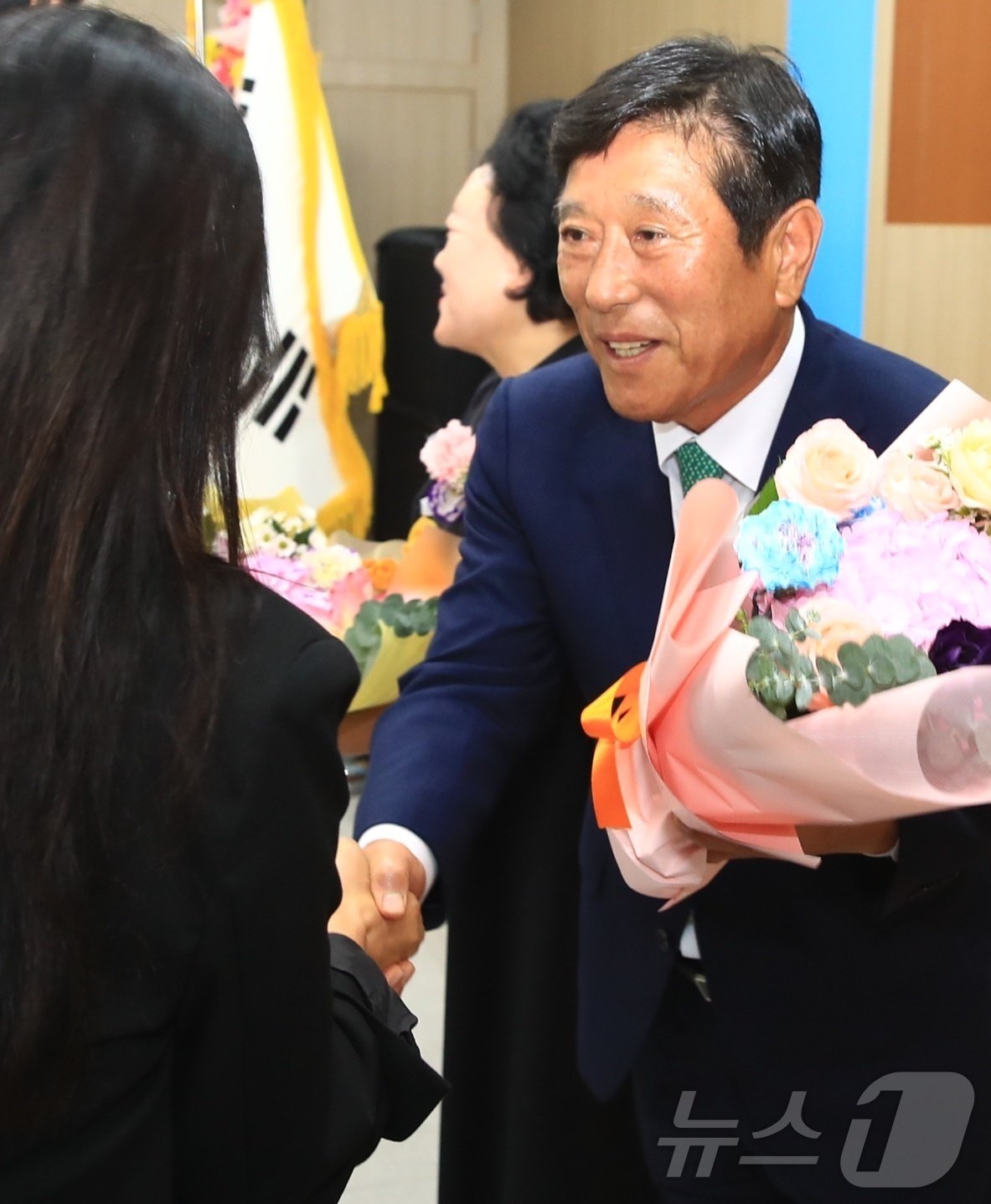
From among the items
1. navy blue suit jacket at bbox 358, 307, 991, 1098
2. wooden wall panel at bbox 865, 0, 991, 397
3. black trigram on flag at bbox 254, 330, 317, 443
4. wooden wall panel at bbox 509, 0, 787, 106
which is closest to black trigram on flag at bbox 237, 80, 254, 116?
black trigram on flag at bbox 254, 330, 317, 443

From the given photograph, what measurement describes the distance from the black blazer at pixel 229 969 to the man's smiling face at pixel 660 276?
→ 654mm

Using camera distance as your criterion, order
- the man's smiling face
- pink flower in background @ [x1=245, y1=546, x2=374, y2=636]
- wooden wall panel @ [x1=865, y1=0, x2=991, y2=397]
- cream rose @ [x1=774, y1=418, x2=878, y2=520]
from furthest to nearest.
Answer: wooden wall panel @ [x1=865, y1=0, x2=991, y2=397]
pink flower in background @ [x1=245, y1=546, x2=374, y2=636]
the man's smiling face
cream rose @ [x1=774, y1=418, x2=878, y2=520]

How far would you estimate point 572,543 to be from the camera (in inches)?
62.9

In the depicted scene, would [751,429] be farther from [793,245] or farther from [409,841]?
[409,841]

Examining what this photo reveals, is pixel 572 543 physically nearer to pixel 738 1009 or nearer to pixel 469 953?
pixel 738 1009

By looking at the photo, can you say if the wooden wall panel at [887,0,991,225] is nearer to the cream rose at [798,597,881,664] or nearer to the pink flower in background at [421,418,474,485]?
the pink flower in background at [421,418,474,485]

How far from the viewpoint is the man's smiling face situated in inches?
55.1

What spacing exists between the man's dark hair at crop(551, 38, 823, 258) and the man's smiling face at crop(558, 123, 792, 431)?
0.01m

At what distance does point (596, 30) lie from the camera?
452 cm

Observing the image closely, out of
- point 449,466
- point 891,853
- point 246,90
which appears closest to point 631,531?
point 891,853

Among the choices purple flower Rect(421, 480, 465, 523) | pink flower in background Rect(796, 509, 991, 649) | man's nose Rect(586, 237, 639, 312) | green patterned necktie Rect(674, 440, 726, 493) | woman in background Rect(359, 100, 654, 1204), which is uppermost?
man's nose Rect(586, 237, 639, 312)

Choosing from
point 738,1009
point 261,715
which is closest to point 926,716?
point 261,715

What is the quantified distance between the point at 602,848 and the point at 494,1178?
0.64m

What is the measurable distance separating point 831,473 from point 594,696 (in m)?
0.55
